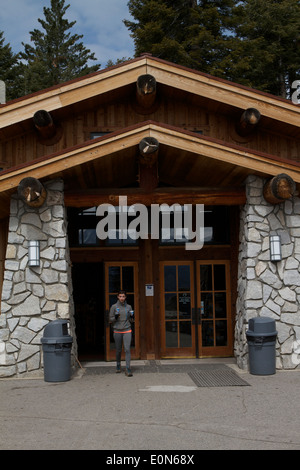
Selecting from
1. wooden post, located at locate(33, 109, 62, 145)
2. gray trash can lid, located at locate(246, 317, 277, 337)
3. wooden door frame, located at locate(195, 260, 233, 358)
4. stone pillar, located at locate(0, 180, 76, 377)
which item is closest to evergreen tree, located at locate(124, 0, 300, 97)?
wooden post, located at locate(33, 109, 62, 145)

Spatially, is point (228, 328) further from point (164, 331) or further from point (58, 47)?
point (58, 47)

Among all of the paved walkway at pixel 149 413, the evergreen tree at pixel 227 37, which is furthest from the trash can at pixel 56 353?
the evergreen tree at pixel 227 37

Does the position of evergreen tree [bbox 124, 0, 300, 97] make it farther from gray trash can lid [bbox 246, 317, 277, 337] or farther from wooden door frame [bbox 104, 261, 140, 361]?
gray trash can lid [bbox 246, 317, 277, 337]

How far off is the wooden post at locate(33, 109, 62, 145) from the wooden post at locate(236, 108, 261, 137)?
14.3ft

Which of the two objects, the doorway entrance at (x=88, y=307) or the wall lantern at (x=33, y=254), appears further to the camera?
the doorway entrance at (x=88, y=307)

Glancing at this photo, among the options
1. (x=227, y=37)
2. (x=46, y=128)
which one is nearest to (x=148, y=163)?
(x=46, y=128)

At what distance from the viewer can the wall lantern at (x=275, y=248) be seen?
1038 cm

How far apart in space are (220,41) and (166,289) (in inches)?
747

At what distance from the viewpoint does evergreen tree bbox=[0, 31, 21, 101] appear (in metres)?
32.1

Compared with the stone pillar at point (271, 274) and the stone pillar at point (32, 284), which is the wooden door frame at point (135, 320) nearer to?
the stone pillar at point (32, 284)

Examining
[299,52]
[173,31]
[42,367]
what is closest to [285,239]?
[42,367]

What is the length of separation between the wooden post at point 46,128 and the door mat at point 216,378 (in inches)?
248

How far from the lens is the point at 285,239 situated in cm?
1056

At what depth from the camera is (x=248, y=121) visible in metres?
11.9
